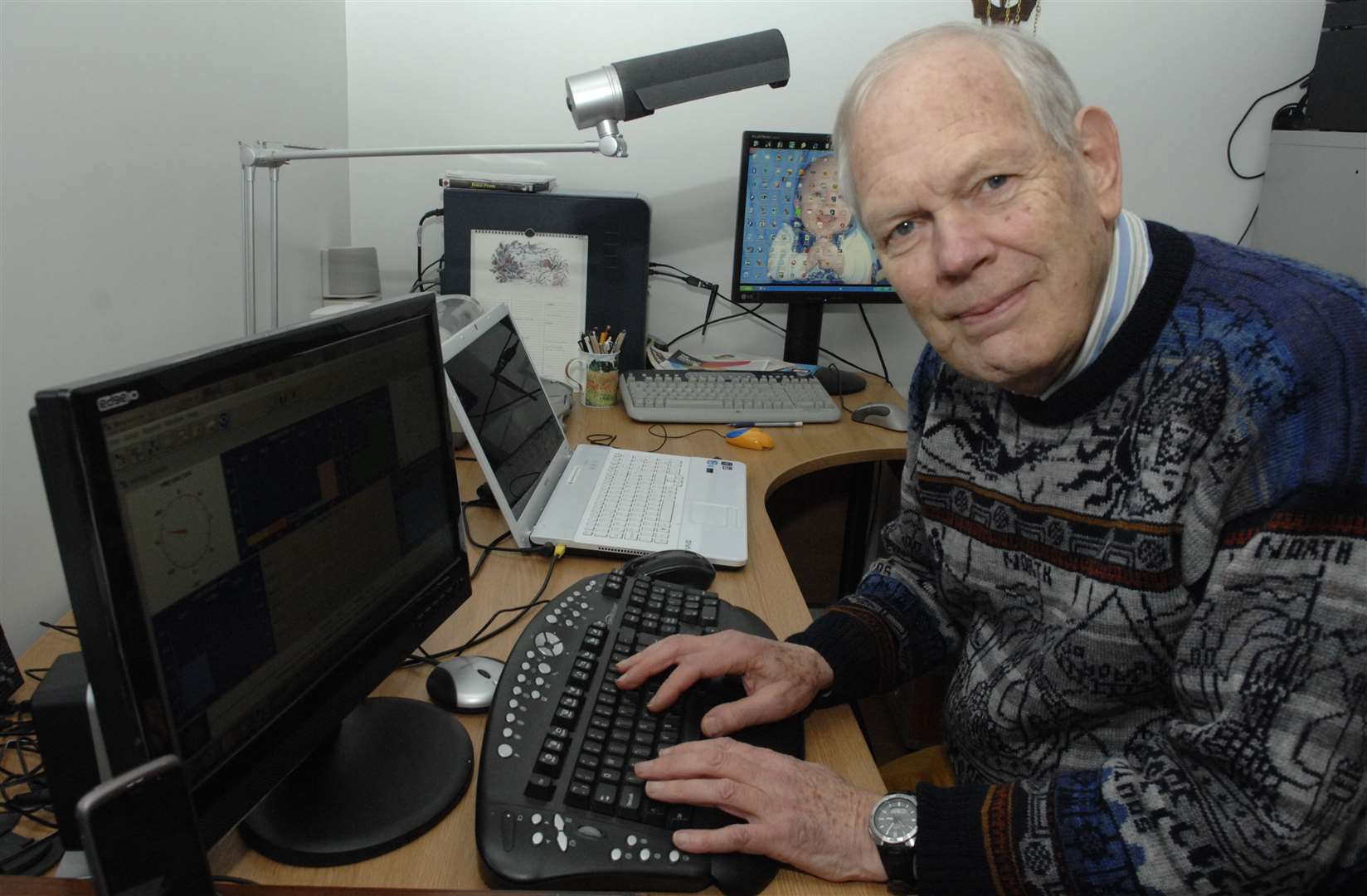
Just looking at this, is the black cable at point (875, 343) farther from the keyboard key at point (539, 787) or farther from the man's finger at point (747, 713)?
the keyboard key at point (539, 787)

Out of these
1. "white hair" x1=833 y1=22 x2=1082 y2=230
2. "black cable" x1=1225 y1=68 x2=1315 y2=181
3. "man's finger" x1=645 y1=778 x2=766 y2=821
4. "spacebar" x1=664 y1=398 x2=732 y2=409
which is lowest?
"man's finger" x1=645 y1=778 x2=766 y2=821

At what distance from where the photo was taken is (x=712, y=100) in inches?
81.7

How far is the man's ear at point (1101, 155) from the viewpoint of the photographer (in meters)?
0.85

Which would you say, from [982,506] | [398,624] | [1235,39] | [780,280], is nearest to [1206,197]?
[1235,39]

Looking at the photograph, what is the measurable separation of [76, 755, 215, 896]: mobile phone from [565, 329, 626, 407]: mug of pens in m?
1.36

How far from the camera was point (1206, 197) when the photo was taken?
226cm

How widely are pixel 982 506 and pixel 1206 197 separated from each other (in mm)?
1733

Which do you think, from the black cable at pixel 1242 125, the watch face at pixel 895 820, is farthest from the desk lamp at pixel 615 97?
the black cable at pixel 1242 125

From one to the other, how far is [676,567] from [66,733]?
665mm

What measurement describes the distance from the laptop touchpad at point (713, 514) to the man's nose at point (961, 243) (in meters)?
0.56

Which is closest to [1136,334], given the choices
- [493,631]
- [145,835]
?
[493,631]

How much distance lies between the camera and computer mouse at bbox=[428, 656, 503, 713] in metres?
0.88

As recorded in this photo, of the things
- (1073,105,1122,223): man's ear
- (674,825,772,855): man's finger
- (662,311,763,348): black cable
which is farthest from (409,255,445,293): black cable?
(674,825,772,855): man's finger

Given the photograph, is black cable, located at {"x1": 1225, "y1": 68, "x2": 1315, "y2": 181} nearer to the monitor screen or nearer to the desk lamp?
the monitor screen
